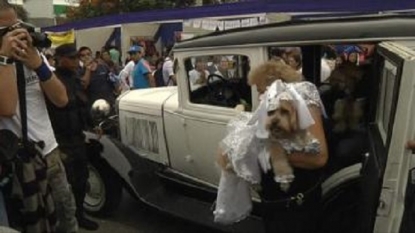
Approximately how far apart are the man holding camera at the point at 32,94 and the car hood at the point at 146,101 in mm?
2287

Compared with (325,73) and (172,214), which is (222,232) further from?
(325,73)

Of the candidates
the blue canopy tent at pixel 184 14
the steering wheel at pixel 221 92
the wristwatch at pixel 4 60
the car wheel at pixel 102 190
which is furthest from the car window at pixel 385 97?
the blue canopy tent at pixel 184 14

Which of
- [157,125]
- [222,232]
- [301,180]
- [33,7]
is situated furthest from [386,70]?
[33,7]

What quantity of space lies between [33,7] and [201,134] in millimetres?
57731

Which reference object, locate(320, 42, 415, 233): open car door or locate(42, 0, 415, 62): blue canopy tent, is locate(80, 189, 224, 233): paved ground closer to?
locate(320, 42, 415, 233): open car door

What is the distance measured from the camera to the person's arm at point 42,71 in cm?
287

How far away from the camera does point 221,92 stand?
525 centimetres

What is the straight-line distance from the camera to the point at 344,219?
13.6 feet

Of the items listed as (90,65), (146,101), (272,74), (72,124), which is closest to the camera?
(272,74)

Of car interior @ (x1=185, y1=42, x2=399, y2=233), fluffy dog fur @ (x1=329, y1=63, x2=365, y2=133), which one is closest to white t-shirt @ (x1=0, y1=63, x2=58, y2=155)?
car interior @ (x1=185, y1=42, x2=399, y2=233)

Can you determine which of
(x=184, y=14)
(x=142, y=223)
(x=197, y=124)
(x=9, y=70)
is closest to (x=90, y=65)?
(x=142, y=223)

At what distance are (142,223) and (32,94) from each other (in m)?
2.82

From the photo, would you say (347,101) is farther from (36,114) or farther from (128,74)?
(128,74)

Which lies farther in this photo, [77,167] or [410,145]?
[77,167]
